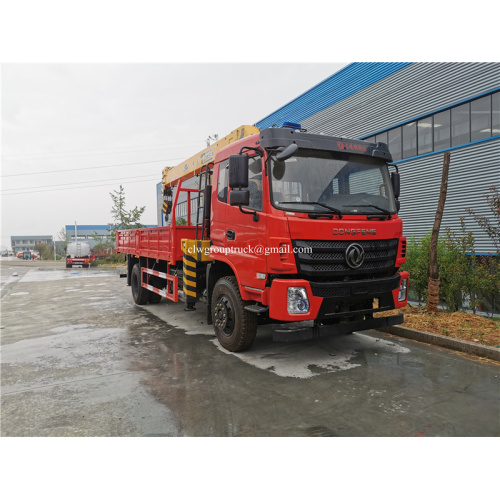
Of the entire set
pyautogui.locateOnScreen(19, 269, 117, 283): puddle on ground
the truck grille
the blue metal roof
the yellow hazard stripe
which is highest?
the blue metal roof

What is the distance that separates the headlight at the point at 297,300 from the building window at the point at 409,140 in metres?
10.0

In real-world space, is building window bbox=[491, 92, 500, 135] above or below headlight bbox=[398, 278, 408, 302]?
above

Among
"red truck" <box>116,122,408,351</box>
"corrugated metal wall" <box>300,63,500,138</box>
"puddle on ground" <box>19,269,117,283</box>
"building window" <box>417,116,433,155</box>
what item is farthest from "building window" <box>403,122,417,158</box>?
"puddle on ground" <box>19,269,117,283</box>

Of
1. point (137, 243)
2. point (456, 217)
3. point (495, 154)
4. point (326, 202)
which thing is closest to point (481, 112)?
point (495, 154)

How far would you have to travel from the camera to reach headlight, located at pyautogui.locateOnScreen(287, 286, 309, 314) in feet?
13.7

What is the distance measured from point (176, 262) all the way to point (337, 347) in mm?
3464

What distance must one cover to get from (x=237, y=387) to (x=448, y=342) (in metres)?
3.33

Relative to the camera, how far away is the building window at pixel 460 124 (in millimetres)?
10203

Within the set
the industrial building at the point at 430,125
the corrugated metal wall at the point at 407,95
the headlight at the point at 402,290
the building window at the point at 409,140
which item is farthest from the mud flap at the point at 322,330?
the building window at the point at 409,140

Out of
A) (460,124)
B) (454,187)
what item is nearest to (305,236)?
(454,187)

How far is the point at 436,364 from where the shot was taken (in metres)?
4.57

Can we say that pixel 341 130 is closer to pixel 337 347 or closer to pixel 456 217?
pixel 456 217

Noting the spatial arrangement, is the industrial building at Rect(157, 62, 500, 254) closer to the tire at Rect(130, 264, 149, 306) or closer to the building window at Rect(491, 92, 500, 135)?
the building window at Rect(491, 92, 500, 135)

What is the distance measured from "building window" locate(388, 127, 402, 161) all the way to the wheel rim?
398 inches
